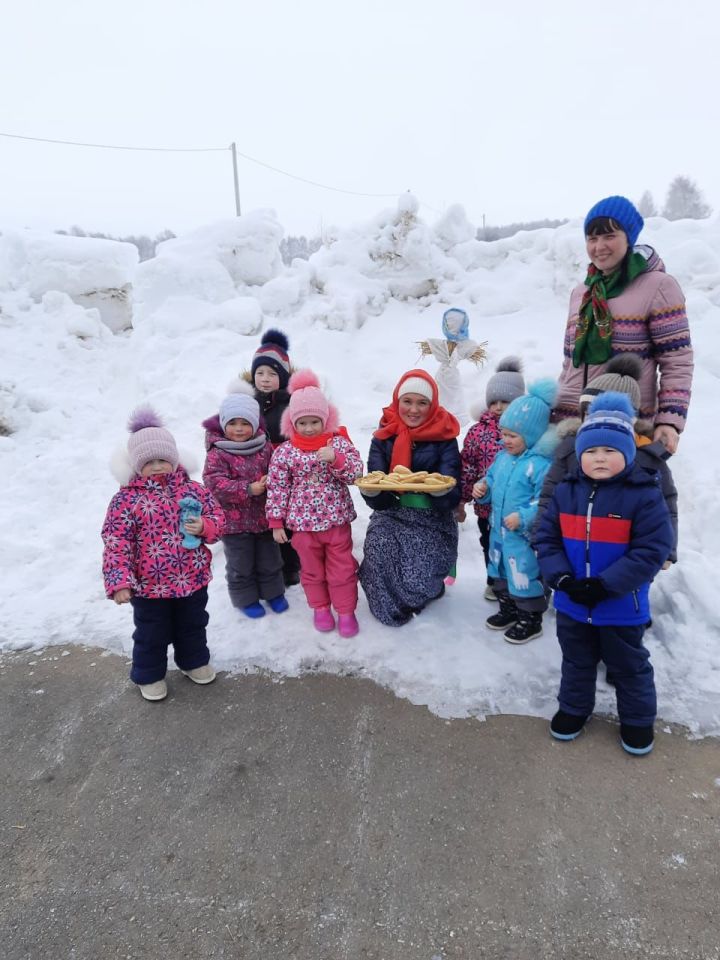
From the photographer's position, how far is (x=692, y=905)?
74.4 inches

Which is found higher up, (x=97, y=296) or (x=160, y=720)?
(x=97, y=296)

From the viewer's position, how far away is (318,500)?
3600 millimetres

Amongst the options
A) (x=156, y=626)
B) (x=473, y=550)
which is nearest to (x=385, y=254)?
(x=473, y=550)

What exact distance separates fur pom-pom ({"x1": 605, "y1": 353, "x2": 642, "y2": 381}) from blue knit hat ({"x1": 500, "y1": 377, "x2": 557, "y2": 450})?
1.46ft

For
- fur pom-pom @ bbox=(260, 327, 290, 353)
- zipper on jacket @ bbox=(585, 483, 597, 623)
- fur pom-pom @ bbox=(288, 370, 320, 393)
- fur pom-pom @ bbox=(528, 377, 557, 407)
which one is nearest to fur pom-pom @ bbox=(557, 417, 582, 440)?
fur pom-pom @ bbox=(528, 377, 557, 407)

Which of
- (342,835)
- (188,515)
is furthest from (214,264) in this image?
(342,835)

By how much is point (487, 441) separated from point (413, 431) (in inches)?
22.6

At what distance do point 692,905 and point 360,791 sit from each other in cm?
130

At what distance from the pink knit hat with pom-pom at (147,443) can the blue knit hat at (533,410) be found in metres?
2.02

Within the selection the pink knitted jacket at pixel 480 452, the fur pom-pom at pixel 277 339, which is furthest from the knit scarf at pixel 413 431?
the fur pom-pom at pixel 277 339

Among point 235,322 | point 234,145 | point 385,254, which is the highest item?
point 234,145

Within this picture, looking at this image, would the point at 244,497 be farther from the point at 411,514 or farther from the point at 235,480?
the point at 411,514

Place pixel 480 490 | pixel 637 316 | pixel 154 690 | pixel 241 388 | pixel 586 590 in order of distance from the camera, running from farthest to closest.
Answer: pixel 241 388 < pixel 480 490 < pixel 154 690 < pixel 637 316 < pixel 586 590

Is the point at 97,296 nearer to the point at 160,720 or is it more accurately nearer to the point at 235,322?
the point at 235,322
